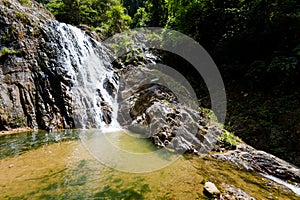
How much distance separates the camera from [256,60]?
934cm

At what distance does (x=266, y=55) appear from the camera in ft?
30.6

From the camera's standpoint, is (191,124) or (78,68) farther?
(78,68)

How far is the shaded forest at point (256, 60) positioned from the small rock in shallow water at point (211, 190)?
3.44m

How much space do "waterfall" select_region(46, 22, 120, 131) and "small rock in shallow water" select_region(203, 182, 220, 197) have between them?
5.51 m

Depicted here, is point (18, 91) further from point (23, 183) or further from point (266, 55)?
point (266, 55)

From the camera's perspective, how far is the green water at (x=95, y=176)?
11.3 feet

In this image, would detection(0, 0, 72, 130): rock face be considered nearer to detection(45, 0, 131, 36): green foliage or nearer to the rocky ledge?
the rocky ledge

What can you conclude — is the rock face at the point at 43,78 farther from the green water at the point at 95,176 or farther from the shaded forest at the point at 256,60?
the shaded forest at the point at 256,60

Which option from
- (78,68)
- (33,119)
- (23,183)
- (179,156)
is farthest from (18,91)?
(179,156)

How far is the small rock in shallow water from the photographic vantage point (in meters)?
3.45

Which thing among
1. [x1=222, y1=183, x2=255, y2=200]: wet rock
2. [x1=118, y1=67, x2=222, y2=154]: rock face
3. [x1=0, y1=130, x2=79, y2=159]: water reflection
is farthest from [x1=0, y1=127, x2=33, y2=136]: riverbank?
[x1=222, y1=183, x2=255, y2=200]: wet rock

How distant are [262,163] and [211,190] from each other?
7.83ft

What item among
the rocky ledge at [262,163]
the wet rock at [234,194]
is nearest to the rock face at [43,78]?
the rocky ledge at [262,163]

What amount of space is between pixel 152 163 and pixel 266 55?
8.02 metres
